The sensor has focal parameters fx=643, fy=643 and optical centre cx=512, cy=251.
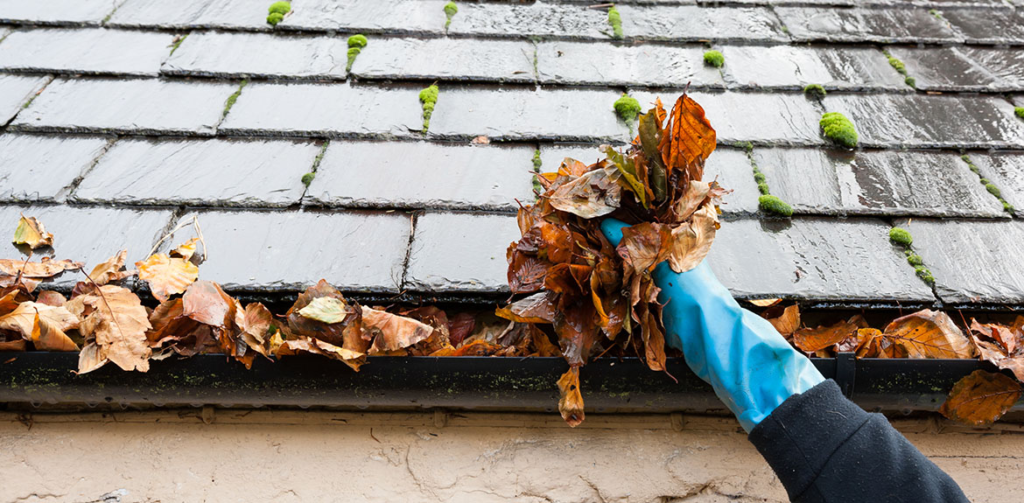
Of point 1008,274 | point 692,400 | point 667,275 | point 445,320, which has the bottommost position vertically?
point 692,400

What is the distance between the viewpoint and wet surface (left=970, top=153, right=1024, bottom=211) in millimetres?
1888

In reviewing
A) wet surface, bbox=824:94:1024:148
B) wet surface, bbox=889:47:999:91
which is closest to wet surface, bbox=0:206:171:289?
wet surface, bbox=824:94:1024:148

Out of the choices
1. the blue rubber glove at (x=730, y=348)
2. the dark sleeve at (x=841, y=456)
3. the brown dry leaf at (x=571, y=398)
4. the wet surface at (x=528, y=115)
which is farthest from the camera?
the wet surface at (x=528, y=115)

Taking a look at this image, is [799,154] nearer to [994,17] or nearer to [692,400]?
[692,400]

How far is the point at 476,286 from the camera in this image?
159 centimetres

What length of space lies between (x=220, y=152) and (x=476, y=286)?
954mm

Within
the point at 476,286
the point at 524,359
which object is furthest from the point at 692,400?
the point at 476,286

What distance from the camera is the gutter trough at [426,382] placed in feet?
4.79

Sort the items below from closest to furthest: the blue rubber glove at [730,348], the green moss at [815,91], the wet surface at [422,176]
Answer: the blue rubber glove at [730,348] → the wet surface at [422,176] → the green moss at [815,91]

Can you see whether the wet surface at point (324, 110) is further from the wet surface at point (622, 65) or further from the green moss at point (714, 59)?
the green moss at point (714, 59)

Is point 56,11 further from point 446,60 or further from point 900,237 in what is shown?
point 900,237

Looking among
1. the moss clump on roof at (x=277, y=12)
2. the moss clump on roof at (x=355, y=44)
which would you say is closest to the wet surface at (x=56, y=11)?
the moss clump on roof at (x=277, y=12)

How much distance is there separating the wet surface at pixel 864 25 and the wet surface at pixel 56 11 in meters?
2.69

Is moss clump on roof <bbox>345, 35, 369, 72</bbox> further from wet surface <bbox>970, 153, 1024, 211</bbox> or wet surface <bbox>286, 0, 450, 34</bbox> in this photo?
wet surface <bbox>970, 153, 1024, 211</bbox>
